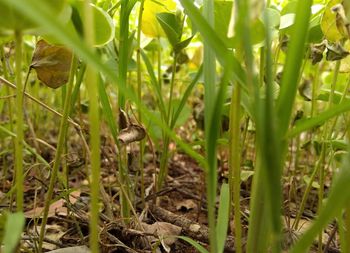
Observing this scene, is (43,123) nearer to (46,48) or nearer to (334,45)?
(46,48)

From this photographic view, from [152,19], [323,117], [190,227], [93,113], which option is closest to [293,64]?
[323,117]

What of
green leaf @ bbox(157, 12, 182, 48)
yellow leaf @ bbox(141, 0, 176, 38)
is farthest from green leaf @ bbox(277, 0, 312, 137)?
yellow leaf @ bbox(141, 0, 176, 38)

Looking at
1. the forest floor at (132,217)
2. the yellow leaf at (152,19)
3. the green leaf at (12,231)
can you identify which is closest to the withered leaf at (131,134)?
the forest floor at (132,217)

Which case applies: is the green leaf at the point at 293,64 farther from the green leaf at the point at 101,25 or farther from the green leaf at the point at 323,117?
the green leaf at the point at 101,25

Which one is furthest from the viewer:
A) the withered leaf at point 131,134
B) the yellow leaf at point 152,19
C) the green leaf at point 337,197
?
the yellow leaf at point 152,19

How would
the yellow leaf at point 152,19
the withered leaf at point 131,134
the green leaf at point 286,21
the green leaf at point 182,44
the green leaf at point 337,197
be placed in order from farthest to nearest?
the yellow leaf at point 152,19, the green leaf at point 182,44, the green leaf at point 286,21, the withered leaf at point 131,134, the green leaf at point 337,197

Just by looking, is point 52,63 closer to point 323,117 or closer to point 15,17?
point 15,17
